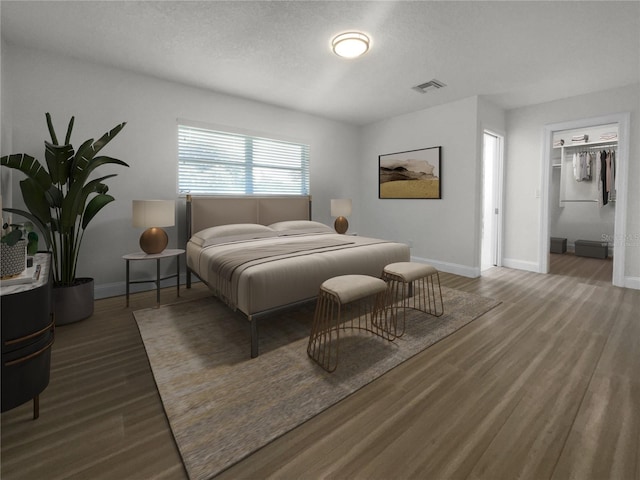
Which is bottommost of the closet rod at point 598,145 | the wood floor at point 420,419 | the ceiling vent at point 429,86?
the wood floor at point 420,419

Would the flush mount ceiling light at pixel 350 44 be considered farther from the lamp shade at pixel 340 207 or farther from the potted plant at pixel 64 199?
the lamp shade at pixel 340 207

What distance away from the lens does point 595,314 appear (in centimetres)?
287

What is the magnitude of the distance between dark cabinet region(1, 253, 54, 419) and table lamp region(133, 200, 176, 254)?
67.3 inches

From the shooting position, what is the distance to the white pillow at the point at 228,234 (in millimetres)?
3367

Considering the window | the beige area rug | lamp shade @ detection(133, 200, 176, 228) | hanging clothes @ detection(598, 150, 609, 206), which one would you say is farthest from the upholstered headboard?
hanging clothes @ detection(598, 150, 609, 206)

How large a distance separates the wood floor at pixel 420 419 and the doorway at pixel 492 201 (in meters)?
2.54

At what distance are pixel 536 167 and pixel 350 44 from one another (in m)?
3.52

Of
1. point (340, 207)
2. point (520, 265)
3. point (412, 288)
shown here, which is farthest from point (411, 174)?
point (412, 288)

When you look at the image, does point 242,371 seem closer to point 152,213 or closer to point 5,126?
point 152,213

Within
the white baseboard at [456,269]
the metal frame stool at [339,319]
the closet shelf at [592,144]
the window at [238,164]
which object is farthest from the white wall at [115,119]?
the closet shelf at [592,144]

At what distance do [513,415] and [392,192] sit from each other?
417 cm

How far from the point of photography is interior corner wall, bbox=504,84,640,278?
12.0ft

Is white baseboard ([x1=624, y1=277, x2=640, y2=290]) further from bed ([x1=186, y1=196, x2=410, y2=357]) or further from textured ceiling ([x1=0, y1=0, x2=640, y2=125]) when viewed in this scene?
bed ([x1=186, y1=196, x2=410, y2=357])

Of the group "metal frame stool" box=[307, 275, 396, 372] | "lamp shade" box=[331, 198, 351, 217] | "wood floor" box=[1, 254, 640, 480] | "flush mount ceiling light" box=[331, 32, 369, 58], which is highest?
"flush mount ceiling light" box=[331, 32, 369, 58]
